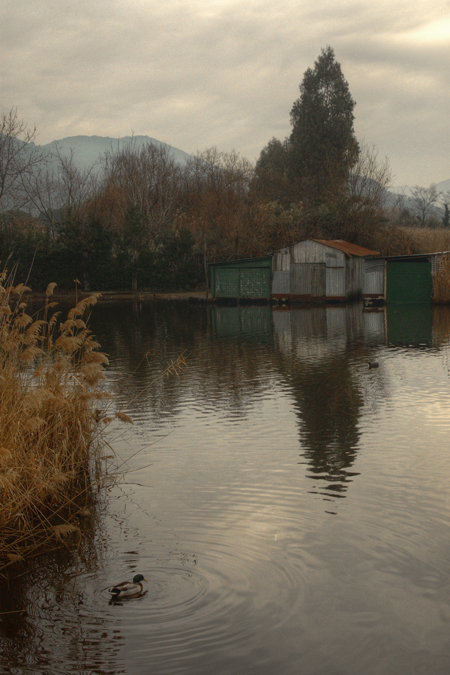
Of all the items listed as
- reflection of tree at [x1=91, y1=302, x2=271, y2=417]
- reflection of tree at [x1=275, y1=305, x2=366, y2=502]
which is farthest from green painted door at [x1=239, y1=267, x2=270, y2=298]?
reflection of tree at [x1=275, y1=305, x2=366, y2=502]

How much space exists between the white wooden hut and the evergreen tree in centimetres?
3052

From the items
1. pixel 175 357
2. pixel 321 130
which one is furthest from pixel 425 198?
pixel 175 357

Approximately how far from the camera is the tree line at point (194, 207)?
49.0 m

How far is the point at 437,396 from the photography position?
40.7 ft

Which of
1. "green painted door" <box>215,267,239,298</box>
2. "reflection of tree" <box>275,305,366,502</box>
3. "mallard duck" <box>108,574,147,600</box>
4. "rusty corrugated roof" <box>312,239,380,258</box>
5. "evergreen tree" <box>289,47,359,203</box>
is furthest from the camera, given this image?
"evergreen tree" <box>289,47,359,203</box>

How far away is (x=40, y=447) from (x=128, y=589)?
2477mm

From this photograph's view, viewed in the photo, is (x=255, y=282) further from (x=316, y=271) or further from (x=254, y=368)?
(x=254, y=368)

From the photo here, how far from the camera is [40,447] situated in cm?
719

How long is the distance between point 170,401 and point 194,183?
2857 inches

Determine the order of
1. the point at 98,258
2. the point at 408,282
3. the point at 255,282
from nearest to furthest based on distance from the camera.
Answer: the point at 408,282
the point at 255,282
the point at 98,258

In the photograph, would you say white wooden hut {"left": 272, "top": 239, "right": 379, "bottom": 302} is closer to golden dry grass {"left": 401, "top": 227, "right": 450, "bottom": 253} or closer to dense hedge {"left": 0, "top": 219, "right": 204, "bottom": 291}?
golden dry grass {"left": 401, "top": 227, "right": 450, "bottom": 253}

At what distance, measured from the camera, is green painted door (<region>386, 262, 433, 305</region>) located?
131 feet

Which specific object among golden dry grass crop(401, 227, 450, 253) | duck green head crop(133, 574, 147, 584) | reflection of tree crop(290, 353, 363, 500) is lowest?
duck green head crop(133, 574, 147, 584)

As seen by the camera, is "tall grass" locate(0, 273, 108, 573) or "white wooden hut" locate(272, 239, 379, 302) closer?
"tall grass" locate(0, 273, 108, 573)
